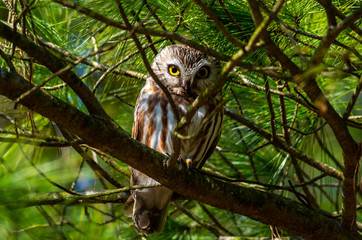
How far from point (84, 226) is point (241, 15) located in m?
1.22

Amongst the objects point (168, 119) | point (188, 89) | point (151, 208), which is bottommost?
point (151, 208)

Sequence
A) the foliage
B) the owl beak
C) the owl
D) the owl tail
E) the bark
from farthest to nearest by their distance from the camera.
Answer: the owl tail, the owl beak, the owl, the bark, the foliage

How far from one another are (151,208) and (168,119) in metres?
0.65

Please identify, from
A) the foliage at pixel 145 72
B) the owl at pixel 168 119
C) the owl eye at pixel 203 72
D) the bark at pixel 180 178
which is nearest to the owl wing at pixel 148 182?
the owl at pixel 168 119

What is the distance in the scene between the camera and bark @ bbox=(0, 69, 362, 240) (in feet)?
4.80

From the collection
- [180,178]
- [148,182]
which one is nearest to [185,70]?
[148,182]

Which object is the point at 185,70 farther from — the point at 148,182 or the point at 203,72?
the point at 148,182

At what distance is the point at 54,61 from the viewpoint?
152 cm

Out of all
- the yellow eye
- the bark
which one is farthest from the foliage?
the yellow eye

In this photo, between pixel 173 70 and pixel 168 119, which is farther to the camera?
pixel 173 70

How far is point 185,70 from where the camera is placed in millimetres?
2812

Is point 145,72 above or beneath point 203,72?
beneath

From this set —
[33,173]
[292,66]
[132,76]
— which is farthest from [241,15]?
[33,173]

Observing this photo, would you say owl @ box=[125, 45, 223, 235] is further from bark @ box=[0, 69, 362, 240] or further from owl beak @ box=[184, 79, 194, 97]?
bark @ box=[0, 69, 362, 240]
